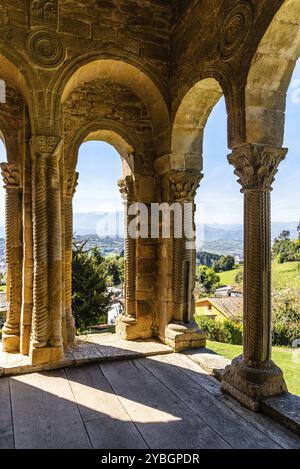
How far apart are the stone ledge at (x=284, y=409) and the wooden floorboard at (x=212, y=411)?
21cm

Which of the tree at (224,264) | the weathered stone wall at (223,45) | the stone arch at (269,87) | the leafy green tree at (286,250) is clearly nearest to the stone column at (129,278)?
the weathered stone wall at (223,45)

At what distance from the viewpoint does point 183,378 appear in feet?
11.2

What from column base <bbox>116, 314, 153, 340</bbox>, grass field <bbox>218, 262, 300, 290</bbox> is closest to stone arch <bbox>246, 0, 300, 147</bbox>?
column base <bbox>116, 314, 153, 340</bbox>

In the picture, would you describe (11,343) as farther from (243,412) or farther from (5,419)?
(243,412)

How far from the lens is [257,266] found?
9.57 ft

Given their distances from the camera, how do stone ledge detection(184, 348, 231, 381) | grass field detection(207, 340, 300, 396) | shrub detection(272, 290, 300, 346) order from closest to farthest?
stone ledge detection(184, 348, 231, 381)
grass field detection(207, 340, 300, 396)
shrub detection(272, 290, 300, 346)

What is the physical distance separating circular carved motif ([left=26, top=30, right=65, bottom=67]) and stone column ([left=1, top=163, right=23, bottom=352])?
1.18 m

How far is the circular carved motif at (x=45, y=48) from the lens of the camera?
141 inches

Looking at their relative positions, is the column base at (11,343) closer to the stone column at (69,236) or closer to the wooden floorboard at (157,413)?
the stone column at (69,236)

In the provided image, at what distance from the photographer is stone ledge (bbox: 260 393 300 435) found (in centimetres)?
243

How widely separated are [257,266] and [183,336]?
1654mm

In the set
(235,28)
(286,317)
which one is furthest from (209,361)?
(286,317)

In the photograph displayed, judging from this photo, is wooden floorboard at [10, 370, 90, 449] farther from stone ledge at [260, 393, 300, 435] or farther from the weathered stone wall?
the weathered stone wall
